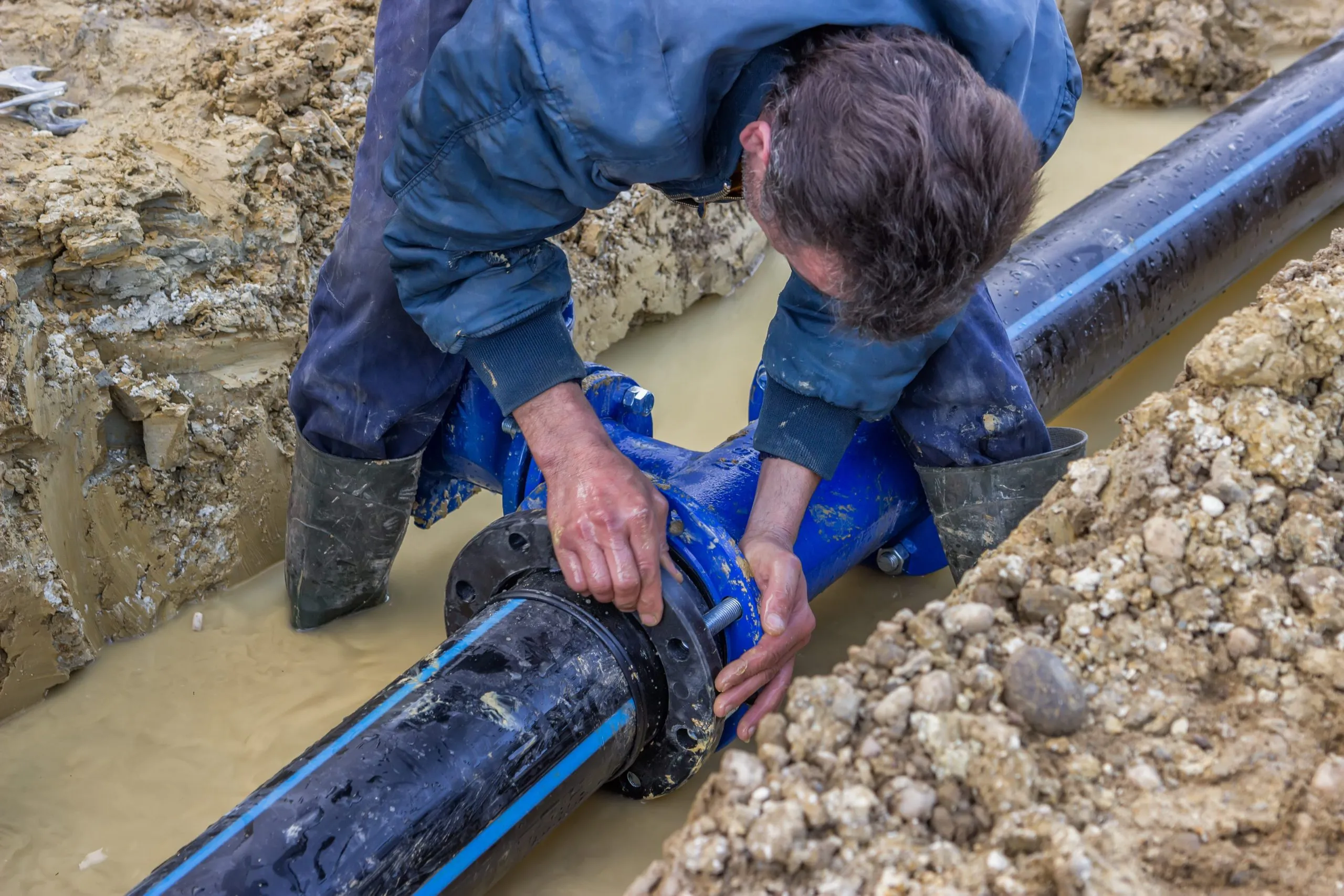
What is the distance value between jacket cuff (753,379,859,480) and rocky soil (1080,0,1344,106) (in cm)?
308

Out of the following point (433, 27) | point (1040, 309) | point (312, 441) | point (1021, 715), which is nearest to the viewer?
point (1021, 715)

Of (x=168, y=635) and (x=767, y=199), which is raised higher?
→ (x=767, y=199)

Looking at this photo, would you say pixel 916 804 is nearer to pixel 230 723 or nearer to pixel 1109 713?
pixel 1109 713

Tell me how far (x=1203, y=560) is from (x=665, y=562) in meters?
0.70

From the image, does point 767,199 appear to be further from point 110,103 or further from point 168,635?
point 110,103

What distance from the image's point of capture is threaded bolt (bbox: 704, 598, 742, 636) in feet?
5.19

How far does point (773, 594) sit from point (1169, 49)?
339 centimetres

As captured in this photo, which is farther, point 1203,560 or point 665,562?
point 665,562

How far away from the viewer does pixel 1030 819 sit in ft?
3.24

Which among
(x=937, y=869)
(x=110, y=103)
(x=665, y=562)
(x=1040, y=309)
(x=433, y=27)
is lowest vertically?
(x=1040, y=309)

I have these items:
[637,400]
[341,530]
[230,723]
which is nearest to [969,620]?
[637,400]

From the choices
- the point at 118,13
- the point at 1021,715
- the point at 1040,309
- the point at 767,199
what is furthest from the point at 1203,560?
the point at 118,13

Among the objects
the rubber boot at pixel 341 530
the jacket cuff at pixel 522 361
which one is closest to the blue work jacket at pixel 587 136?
the jacket cuff at pixel 522 361

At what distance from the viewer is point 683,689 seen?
63.4 inches
